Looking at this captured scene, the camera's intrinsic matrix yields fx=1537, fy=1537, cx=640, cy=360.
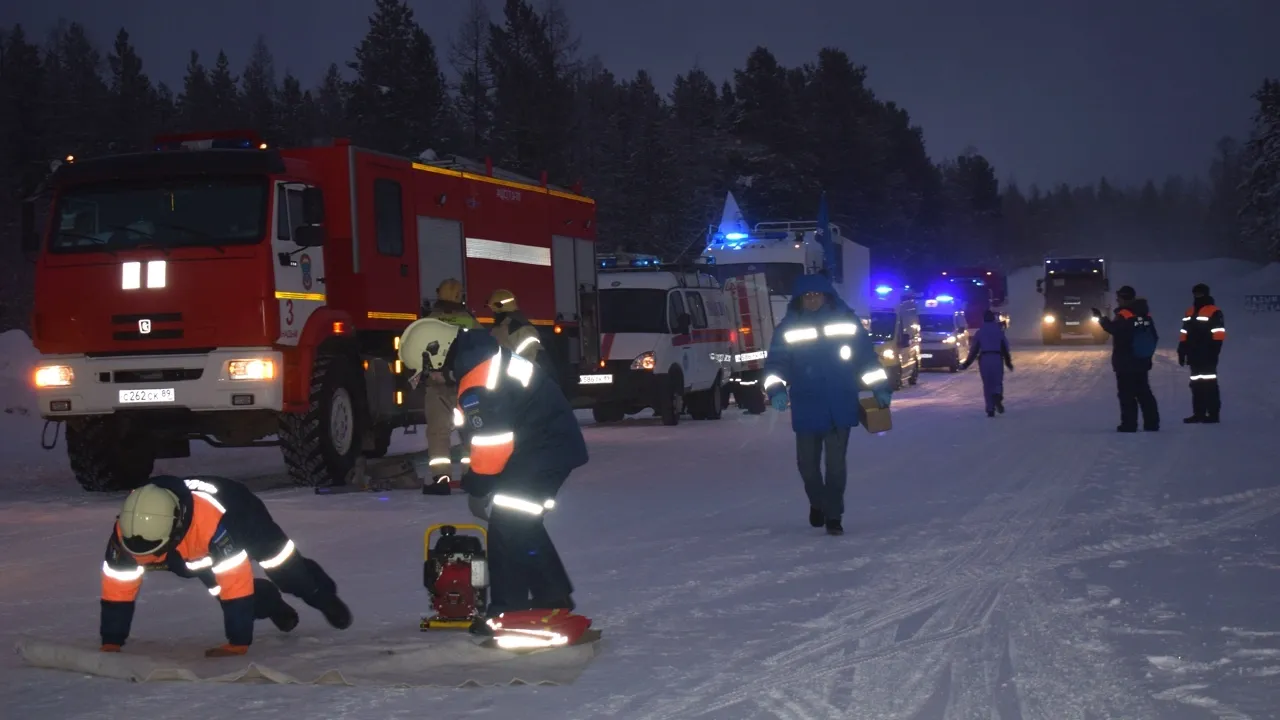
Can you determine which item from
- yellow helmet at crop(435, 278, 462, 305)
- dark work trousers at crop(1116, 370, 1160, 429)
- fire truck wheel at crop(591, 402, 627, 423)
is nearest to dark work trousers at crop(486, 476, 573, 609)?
yellow helmet at crop(435, 278, 462, 305)

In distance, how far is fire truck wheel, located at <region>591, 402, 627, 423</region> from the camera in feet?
82.9

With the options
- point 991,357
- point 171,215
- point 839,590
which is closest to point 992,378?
point 991,357

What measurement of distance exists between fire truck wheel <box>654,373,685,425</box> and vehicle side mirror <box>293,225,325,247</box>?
9.53 meters

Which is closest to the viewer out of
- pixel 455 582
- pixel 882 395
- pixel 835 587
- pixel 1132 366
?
pixel 455 582

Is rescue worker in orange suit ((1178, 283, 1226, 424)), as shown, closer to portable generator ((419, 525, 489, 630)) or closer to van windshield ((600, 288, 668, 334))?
van windshield ((600, 288, 668, 334))

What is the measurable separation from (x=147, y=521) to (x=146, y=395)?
8.31 metres

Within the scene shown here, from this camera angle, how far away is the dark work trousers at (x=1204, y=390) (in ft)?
71.2

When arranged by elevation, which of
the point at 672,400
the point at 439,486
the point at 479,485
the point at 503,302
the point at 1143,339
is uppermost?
the point at 503,302

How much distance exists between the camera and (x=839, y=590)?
914cm

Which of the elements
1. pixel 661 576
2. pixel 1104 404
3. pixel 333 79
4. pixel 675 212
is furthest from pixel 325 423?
pixel 333 79

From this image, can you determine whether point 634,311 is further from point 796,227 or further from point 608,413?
point 796,227

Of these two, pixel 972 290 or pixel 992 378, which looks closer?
pixel 992 378

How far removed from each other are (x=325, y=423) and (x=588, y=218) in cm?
858

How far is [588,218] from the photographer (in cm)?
2334
